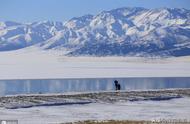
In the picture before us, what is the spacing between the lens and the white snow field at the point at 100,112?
33.9 metres

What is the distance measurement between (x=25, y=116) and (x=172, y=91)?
25.9 meters

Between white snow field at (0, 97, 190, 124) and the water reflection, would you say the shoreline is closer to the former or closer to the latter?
white snow field at (0, 97, 190, 124)

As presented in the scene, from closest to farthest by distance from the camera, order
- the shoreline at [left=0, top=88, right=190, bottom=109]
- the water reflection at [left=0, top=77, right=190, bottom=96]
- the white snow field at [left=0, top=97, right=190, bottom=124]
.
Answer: the white snow field at [left=0, top=97, right=190, bottom=124], the shoreline at [left=0, top=88, right=190, bottom=109], the water reflection at [left=0, top=77, right=190, bottom=96]

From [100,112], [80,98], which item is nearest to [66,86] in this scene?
[80,98]

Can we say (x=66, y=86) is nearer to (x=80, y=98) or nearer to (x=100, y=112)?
(x=80, y=98)

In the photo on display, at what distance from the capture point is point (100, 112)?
37.8 metres

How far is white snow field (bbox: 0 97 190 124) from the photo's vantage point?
33931mm

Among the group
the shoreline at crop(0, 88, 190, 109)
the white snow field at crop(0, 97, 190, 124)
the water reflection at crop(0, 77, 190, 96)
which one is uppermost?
the water reflection at crop(0, 77, 190, 96)

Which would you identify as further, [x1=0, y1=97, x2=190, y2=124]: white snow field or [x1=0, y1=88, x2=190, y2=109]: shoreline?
[x1=0, y1=88, x2=190, y2=109]: shoreline

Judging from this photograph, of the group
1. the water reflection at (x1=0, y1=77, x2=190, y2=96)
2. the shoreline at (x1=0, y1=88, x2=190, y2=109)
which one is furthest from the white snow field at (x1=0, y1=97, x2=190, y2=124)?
the water reflection at (x1=0, y1=77, x2=190, y2=96)

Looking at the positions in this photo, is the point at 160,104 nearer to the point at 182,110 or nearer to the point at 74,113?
the point at 182,110

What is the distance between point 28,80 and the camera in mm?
84000

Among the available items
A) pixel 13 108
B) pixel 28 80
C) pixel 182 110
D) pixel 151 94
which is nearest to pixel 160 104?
pixel 182 110

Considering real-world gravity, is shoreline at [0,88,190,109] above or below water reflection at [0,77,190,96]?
below
